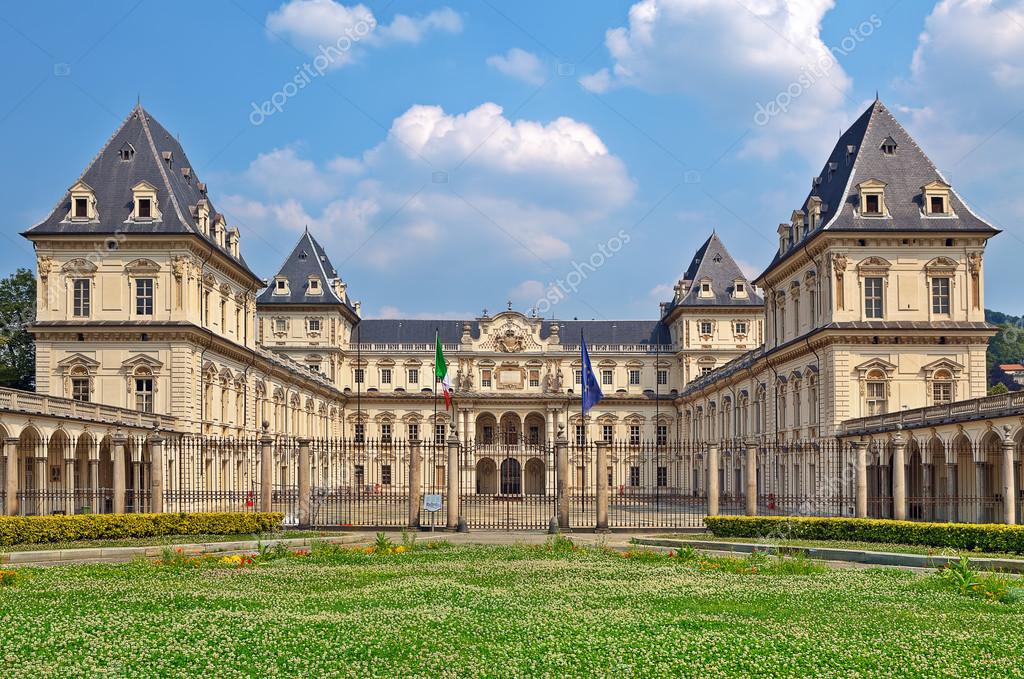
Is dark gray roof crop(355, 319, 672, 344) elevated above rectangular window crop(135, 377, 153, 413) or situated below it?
above

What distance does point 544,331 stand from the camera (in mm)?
100625

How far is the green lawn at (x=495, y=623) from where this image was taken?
12.3m

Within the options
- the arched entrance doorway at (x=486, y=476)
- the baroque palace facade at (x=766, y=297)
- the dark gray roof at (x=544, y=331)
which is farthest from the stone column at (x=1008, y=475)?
the dark gray roof at (x=544, y=331)

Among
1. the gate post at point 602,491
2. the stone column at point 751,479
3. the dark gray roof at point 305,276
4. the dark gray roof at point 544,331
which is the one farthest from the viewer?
the dark gray roof at point 544,331

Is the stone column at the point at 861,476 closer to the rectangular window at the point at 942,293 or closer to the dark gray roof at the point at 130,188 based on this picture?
the rectangular window at the point at 942,293

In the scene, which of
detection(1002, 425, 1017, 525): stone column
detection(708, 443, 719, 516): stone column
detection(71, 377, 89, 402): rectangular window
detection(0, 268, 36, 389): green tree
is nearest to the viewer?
detection(1002, 425, 1017, 525): stone column

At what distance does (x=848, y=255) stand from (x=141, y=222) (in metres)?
32.7

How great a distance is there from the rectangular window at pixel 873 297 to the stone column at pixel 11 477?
3550cm

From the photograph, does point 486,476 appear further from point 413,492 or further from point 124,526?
point 124,526

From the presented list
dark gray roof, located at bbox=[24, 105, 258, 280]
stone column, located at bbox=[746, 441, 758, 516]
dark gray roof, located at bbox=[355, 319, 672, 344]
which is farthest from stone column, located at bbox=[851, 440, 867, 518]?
dark gray roof, located at bbox=[355, 319, 672, 344]

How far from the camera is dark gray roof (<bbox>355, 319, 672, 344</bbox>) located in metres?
100

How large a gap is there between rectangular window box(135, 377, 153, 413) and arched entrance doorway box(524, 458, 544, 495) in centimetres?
5024

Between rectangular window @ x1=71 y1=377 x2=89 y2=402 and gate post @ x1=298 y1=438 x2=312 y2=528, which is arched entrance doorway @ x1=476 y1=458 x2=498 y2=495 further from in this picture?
gate post @ x1=298 y1=438 x2=312 y2=528

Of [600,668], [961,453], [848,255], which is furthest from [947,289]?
[600,668]
